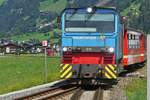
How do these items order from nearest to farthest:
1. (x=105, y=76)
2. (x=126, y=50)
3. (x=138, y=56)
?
1. (x=105, y=76)
2. (x=126, y=50)
3. (x=138, y=56)

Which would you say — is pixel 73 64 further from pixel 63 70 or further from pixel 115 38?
pixel 115 38

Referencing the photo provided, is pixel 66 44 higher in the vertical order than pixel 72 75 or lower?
higher

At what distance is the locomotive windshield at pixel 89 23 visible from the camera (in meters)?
23.5

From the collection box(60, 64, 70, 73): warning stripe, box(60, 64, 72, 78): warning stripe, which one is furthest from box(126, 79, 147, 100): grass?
box(60, 64, 70, 73): warning stripe

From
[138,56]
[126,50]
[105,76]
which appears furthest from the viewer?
[138,56]

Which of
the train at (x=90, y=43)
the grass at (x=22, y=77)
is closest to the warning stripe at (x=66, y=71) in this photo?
the train at (x=90, y=43)

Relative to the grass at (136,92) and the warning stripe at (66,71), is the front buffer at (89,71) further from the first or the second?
the grass at (136,92)

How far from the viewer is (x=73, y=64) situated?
23000mm

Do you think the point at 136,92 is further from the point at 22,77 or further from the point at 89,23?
the point at 22,77

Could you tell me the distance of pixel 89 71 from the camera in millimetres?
22719

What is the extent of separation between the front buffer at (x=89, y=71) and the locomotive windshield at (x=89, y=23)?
1.74m

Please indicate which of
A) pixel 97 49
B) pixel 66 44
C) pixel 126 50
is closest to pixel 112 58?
pixel 97 49

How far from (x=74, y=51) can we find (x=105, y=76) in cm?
186

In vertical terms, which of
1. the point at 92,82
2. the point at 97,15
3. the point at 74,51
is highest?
the point at 97,15
